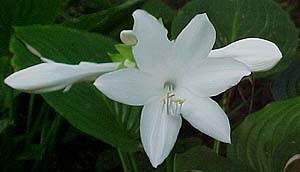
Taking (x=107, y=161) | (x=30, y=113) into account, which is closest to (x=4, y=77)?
(x=30, y=113)

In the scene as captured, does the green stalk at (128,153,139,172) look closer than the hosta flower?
No

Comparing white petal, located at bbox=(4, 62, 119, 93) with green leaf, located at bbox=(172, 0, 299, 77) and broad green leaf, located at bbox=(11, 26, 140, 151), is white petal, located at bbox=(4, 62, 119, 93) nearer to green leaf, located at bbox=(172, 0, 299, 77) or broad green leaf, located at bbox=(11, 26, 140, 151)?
broad green leaf, located at bbox=(11, 26, 140, 151)

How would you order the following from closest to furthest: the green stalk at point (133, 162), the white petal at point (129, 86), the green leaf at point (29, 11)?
1. the white petal at point (129, 86)
2. the green stalk at point (133, 162)
3. the green leaf at point (29, 11)

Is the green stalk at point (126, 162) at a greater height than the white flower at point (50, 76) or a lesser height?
lesser

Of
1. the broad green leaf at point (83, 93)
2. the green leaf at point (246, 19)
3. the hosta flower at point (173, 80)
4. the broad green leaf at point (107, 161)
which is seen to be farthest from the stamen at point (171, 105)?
the broad green leaf at point (107, 161)

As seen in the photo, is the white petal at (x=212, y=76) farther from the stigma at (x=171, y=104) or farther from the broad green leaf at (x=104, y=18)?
the broad green leaf at (x=104, y=18)

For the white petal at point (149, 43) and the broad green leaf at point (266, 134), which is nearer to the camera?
the white petal at point (149, 43)

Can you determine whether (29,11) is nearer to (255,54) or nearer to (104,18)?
(104,18)

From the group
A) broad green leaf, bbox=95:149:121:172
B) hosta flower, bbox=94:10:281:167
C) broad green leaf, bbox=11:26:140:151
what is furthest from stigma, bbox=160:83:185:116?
broad green leaf, bbox=95:149:121:172
